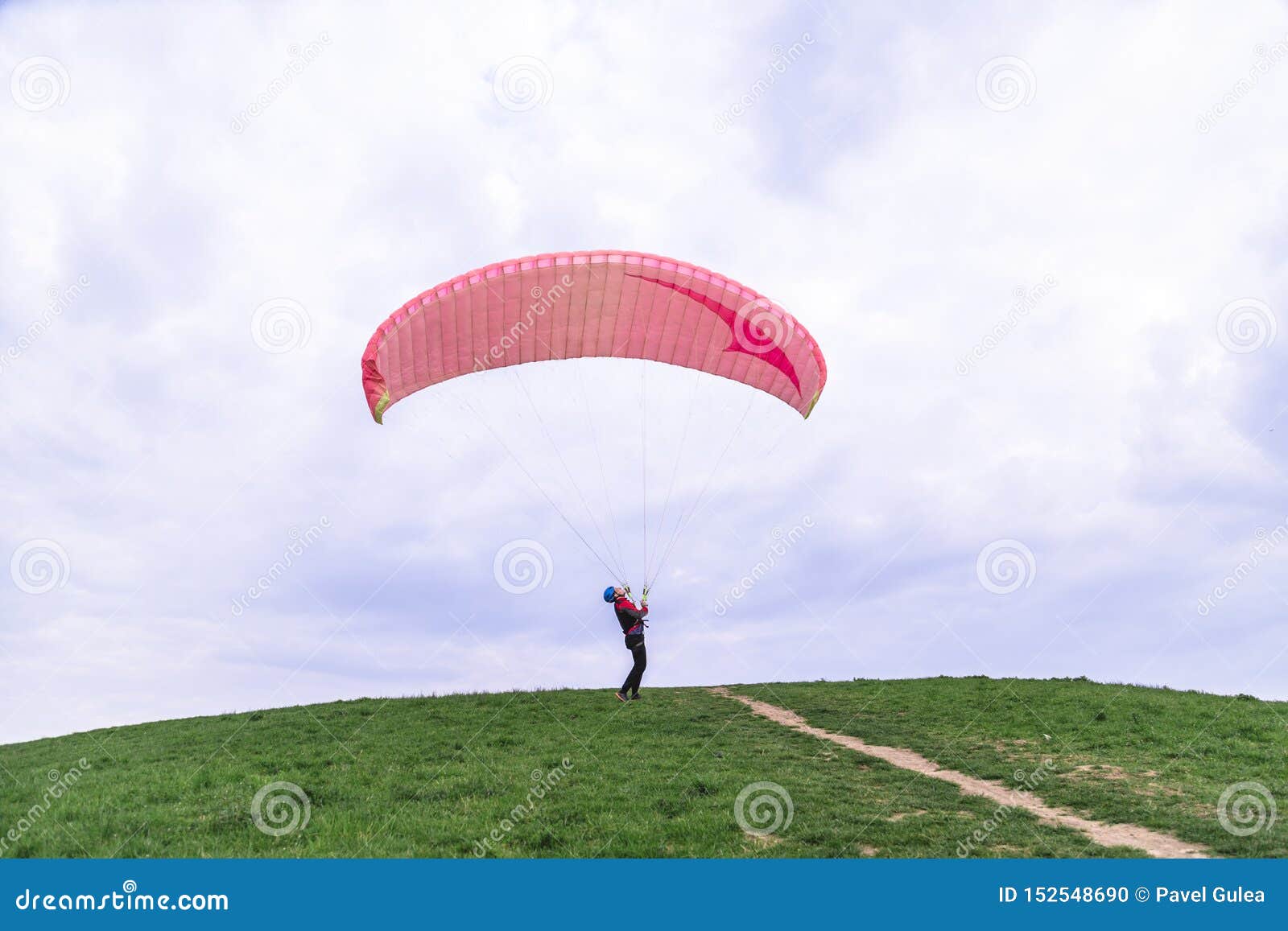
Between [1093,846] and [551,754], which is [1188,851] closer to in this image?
[1093,846]

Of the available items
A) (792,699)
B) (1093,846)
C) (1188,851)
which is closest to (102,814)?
(1093,846)

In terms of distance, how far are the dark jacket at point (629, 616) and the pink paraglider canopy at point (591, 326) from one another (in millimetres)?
5569

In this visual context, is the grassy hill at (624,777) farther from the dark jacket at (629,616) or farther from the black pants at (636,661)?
the dark jacket at (629,616)

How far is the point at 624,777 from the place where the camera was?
1212 centimetres

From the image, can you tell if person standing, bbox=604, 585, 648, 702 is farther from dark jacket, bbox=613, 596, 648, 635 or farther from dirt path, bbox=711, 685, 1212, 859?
dirt path, bbox=711, 685, 1212, 859

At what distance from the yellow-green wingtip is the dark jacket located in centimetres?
684

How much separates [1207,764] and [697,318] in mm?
12376

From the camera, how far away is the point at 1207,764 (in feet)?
46.3

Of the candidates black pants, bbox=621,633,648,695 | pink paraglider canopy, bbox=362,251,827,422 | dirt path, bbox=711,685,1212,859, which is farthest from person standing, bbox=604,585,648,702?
pink paraglider canopy, bbox=362,251,827,422

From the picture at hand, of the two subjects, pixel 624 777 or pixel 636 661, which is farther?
pixel 636 661

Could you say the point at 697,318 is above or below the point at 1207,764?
above

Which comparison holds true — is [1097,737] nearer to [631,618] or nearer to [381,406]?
[631,618]

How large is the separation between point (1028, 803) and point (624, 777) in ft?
19.4

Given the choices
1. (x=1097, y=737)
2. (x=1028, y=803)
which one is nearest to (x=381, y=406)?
(x=1028, y=803)
